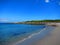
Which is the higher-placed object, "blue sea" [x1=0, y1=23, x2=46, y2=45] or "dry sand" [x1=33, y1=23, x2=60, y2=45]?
"blue sea" [x1=0, y1=23, x2=46, y2=45]

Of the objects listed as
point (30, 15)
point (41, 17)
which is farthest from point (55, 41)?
point (30, 15)

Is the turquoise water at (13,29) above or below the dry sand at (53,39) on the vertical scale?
above

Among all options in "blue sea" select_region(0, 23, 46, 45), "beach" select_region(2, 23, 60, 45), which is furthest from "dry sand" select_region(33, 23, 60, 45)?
"blue sea" select_region(0, 23, 46, 45)

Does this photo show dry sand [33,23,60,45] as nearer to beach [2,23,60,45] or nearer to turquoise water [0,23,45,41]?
beach [2,23,60,45]

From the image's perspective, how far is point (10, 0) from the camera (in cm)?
152

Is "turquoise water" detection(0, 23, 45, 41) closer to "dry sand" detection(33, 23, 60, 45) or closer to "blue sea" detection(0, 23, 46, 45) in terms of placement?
"blue sea" detection(0, 23, 46, 45)

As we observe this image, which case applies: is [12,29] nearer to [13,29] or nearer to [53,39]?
[13,29]

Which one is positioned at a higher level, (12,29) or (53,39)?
(12,29)

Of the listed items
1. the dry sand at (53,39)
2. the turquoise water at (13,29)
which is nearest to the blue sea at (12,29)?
the turquoise water at (13,29)

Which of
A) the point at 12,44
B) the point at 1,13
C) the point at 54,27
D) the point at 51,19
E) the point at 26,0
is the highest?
the point at 26,0

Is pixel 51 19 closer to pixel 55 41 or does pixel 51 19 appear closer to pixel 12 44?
pixel 55 41

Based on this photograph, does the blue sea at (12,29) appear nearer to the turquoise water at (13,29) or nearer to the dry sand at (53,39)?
the turquoise water at (13,29)

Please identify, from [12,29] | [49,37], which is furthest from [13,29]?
[49,37]

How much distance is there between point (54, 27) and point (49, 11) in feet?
0.69
